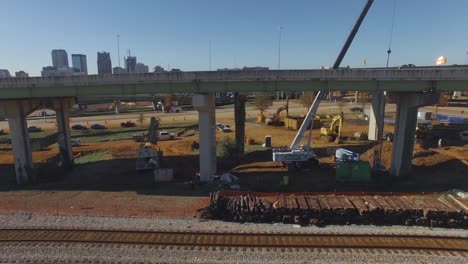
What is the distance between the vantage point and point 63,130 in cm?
3600

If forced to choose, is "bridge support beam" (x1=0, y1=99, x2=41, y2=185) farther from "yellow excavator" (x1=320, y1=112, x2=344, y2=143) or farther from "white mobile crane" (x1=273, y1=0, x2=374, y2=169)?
"yellow excavator" (x1=320, y1=112, x2=344, y2=143)

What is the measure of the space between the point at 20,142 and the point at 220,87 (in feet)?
65.0

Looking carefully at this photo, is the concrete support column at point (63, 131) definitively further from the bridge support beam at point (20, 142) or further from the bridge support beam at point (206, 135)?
the bridge support beam at point (206, 135)

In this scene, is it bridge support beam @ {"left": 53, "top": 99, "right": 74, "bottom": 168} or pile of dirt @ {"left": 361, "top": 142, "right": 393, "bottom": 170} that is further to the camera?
bridge support beam @ {"left": 53, "top": 99, "right": 74, "bottom": 168}

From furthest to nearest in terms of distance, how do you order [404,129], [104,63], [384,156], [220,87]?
1. [104,63]
2. [384,156]
3. [404,129]
4. [220,87]

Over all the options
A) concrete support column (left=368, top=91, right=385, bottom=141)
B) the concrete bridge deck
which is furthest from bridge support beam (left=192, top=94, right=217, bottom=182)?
concrete support column (left=368, top=91, right=385, bottom=141)

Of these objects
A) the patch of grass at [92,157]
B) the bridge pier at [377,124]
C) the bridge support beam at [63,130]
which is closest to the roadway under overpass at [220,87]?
the bridge pier at [377,124]

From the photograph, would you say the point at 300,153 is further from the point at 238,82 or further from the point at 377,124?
the point at 377,124

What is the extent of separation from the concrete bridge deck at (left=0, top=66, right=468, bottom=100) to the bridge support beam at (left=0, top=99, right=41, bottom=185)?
1.67 meters

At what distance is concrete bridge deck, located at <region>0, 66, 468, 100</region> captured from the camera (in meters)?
26.0

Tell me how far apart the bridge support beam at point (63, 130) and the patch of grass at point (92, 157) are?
3.28m

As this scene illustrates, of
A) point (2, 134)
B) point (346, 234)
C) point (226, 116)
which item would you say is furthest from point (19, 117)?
point (226, 116)

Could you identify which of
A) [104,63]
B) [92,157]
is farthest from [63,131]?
[104,63]

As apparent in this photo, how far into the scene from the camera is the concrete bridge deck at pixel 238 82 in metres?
26.0
